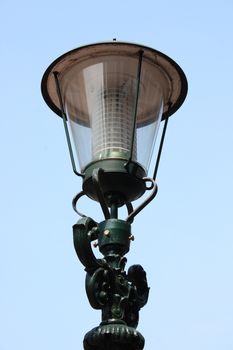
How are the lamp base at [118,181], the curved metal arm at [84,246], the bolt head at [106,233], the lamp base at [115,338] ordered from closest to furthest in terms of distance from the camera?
the lamp base at [115,338], the curved metal arm at [84,246], the bolt head at [106,233], the lamp base at [118,181]

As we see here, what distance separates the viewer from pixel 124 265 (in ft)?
13.9

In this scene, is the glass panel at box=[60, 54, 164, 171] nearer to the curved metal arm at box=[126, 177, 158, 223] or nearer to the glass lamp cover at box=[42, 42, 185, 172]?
the glass lamp cover at box=[42, 42, 185, 172]

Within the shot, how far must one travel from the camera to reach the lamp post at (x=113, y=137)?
4066 mm

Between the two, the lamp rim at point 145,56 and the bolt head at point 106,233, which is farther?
the lamp rim at point 145,56

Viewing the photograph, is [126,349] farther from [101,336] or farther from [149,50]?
A: [149,50]

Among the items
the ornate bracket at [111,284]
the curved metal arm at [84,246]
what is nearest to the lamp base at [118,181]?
the ornate bracket at [111,284]

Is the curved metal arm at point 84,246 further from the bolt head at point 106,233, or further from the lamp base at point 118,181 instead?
the lamp base at point 118,181

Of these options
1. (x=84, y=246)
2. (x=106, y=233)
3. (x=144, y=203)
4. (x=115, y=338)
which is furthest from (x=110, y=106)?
(x=115, y=338)

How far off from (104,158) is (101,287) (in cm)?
72

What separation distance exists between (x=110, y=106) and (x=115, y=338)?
1.30 m

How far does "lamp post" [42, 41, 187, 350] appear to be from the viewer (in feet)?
13.3

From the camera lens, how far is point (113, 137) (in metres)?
4.40

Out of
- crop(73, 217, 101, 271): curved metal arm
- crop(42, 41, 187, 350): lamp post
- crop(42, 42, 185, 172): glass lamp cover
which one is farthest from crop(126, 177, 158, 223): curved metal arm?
crop(73, 217, 101, 271): curved metal arm

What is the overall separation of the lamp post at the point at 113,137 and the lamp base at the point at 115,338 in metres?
0.02
